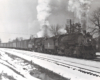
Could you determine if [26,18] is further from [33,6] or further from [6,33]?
[6,33]

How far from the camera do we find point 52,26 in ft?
13.0

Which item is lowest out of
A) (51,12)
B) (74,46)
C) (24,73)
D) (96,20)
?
(24,73)

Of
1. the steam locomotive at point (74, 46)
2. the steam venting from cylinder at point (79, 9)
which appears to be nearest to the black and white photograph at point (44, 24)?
the steam venting from cylinder at point (79, 9)

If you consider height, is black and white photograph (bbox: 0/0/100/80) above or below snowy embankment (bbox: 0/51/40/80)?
above

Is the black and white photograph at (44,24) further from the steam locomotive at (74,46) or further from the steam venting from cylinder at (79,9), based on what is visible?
the steam locomotive at (74,46)

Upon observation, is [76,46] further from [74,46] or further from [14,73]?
[14,73]

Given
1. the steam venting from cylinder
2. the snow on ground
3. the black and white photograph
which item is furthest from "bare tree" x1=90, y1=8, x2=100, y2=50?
the snow on ground

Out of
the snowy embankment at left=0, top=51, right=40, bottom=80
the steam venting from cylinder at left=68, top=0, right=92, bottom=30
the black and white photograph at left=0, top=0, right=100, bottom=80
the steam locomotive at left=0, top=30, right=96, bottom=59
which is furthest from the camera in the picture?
Answer: the steam locomotive at left=0, top=30, right=96, bottom=59

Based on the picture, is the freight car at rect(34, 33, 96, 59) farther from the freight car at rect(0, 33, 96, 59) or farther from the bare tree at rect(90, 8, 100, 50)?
the bare tree at rect(90, 8, 100, 50)

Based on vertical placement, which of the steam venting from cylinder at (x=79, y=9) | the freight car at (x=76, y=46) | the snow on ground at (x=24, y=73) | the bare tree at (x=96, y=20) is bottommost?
the snow on ground at (x=24, y=73)

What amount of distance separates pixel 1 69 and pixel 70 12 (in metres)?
2.67

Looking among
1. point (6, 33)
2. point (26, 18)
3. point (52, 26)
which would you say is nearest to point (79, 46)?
point (52, 26)

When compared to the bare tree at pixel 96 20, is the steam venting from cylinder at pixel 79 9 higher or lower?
higher

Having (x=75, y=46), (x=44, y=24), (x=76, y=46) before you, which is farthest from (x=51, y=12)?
(x=75, y=46)
